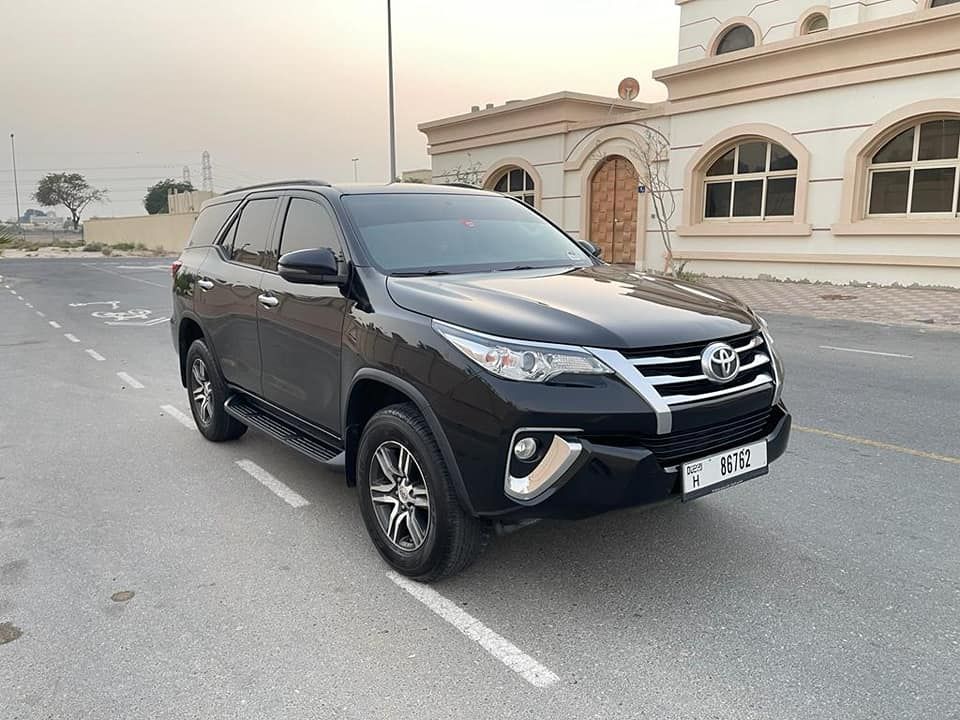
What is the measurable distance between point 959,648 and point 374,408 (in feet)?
8.86

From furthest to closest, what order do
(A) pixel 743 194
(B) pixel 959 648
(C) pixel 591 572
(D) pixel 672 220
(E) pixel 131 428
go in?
(D) pixel 672 220 < (A) pixel 743 194 < (E) pixel 131 428 < (C) pixel 591 572 < (B) pixel 959 648

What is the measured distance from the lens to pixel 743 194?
19.8 meters

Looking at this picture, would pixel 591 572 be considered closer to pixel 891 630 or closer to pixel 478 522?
pixel 478 522

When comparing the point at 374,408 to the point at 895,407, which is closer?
the point at 374,408

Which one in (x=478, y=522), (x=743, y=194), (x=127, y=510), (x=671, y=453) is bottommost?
(x=127, y=510)

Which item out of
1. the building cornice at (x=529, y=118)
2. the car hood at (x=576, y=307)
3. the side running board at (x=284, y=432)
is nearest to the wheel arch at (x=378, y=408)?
the side running board at (x=284, y=432)

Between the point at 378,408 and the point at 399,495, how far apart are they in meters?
0.51

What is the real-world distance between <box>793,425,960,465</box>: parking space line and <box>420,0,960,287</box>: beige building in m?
12.1

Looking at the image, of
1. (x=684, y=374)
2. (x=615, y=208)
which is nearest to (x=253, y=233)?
(x=684, y=374)

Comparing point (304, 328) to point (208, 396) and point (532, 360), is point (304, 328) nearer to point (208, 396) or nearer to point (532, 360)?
point (532, 360)

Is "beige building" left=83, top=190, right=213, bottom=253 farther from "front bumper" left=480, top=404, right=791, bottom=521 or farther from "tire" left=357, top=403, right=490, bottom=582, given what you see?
"front bumper" left=480, top=404, right=791, bottom=521

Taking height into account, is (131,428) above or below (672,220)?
below

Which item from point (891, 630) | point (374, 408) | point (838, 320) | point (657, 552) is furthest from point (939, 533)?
point (838, 320)

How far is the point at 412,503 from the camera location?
3.61m
